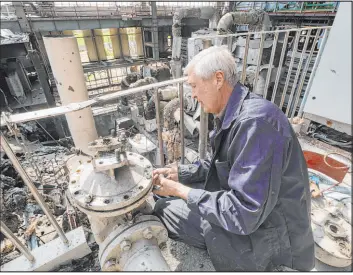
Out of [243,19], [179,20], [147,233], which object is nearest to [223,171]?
[147,233]

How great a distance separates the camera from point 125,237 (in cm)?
130

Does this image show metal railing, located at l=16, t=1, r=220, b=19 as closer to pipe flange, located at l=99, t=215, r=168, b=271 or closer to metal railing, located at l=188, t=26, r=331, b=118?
metal railing, located at l=188, t=26, r=331, b=118

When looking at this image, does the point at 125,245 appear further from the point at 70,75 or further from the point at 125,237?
the point at 70,75

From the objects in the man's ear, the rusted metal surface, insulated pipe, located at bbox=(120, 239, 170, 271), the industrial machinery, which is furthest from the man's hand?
the rusted metal surface

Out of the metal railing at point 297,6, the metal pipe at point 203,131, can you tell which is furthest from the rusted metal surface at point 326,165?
the metal railing at point 297,6

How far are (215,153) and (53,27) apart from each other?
547 inches

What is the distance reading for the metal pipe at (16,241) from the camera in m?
1.17

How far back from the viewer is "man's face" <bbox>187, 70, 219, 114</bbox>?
1.27 metres

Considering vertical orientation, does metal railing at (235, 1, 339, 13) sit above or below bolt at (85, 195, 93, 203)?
above

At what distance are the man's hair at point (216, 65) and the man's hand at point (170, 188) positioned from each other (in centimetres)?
68

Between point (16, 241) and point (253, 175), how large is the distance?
1.39 meters

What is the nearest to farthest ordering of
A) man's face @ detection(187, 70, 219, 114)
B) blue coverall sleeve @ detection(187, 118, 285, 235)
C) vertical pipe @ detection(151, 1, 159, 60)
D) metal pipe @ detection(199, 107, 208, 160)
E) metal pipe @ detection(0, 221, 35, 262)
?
blue coverall sleeve @ detection(187, 118, 285, 235), metal pipe @ detection(0, 221, 35, 262), man's face @ detection(187, 70, 219, 114), metal pipe @ detection(199, 107, 208, 160), vertical pipe @ detection(151, 1, 159, 60)

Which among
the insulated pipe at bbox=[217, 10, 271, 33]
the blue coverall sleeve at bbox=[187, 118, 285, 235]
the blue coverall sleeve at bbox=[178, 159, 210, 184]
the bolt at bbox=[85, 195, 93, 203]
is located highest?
the insulated pipe at bbox=[217, 10, 271, 33]

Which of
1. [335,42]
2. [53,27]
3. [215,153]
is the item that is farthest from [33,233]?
[53,27]
